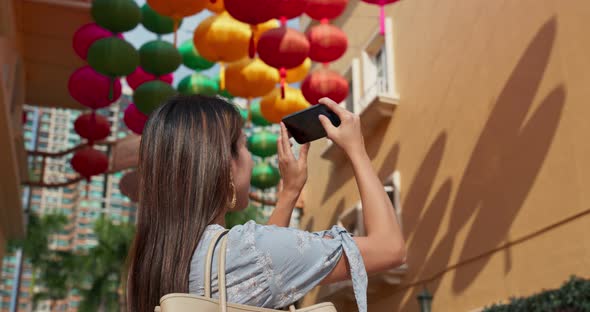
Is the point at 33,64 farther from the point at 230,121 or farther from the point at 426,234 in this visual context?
the point at 230,121

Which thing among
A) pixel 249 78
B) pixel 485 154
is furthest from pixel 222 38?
pixel 485 154

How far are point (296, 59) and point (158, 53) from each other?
127cm

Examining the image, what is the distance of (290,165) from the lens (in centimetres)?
176

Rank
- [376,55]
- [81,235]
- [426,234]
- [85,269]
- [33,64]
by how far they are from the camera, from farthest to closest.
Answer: [81,235]
[85,269]
[33,64]
[376,55]
[426,234]

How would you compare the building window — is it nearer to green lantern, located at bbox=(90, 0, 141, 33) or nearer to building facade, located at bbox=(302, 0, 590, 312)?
building facade, located at bbox=(302, 0, 590, 312)

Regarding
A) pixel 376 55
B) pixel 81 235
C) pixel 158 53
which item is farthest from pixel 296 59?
pixel 81 235

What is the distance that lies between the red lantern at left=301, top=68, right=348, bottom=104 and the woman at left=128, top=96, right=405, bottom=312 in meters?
3.70

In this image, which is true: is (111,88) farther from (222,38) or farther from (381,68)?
(381,68)

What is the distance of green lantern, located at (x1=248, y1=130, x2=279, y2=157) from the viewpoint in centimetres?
654

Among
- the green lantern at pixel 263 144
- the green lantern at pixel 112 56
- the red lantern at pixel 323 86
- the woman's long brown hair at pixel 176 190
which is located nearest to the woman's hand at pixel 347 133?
the woman's long brown hair at pixel 176 190

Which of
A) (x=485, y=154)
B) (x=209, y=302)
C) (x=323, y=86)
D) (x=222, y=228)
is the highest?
(x=323, y=86)

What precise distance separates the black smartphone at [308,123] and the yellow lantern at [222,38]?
388 cm

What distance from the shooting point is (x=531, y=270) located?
5.18m

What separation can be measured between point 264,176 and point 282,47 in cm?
189
